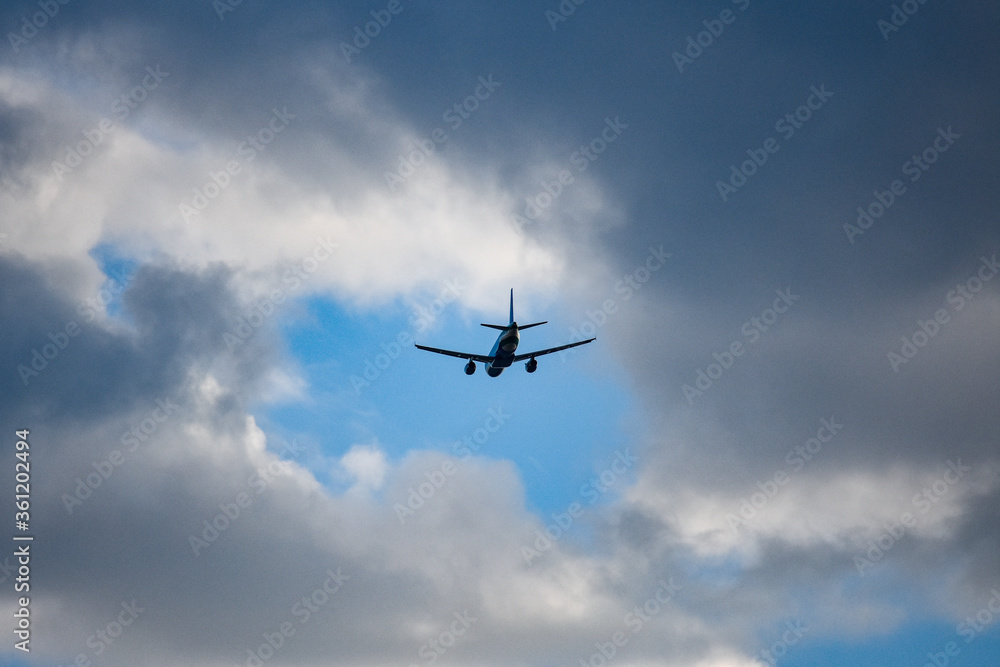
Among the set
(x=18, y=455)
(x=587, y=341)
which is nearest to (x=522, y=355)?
(x=587, y=341)

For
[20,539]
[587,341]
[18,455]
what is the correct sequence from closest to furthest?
1. [20,539]
2. [18,455]
3. [587,341]

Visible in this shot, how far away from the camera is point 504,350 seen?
18800 centimetres

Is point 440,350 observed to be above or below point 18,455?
above

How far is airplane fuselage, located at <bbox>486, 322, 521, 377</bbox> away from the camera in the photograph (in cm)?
18625

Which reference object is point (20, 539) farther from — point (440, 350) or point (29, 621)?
point (440, 350)

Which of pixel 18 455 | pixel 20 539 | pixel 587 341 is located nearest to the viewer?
pixel 20 539

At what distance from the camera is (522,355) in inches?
7569

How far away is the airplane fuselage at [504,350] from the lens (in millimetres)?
186250

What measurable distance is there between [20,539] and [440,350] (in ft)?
216

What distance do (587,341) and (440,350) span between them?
22179mm

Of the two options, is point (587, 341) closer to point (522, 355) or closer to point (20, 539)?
point (522, 355)

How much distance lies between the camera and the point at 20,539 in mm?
155500

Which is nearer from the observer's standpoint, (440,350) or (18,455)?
(18,455)

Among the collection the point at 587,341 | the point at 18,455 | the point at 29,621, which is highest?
the point at 587,341
